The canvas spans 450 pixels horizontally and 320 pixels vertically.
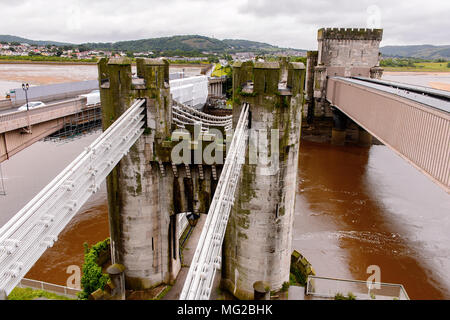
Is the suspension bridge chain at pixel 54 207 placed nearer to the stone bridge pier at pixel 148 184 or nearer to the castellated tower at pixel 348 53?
the stone bridge pier at pixel 148 184

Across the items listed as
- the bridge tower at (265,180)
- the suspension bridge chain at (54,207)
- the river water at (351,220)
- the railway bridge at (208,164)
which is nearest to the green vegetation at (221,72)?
the river water at (351,220)

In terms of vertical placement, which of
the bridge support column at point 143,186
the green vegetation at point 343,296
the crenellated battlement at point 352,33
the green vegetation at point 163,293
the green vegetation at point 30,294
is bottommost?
the green vegetation at point 163,293

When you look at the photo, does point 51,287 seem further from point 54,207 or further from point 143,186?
point 54,207

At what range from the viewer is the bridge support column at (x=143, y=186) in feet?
42.1

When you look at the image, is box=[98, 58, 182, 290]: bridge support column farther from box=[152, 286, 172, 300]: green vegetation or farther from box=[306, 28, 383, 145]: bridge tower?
box=[306, 28, 383, 145]: bridge tower

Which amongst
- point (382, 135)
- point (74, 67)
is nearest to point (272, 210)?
point (382, 135)

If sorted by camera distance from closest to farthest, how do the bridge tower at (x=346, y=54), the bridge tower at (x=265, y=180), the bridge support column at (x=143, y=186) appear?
the bridge tower at (x=265, y=180) → the bridge support column at (x=143, y=186) → the bridge tower at (x=346, y=54)

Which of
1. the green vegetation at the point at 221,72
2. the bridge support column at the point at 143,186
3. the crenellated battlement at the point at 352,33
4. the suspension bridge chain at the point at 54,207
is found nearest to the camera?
the suspension bridge chain at the point at 54,207

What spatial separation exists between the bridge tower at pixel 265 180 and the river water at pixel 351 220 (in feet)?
21.1

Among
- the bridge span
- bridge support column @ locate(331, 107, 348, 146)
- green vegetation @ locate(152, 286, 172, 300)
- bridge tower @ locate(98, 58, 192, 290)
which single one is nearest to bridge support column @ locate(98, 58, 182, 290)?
bridge tower @ locate(98, 58, 192, 290)

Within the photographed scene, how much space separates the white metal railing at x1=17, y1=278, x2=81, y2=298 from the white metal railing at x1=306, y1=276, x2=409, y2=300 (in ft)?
30.3

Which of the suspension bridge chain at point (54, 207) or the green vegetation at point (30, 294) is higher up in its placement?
the suspension bridge chain at point (54, 207)

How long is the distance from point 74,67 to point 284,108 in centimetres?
10489
